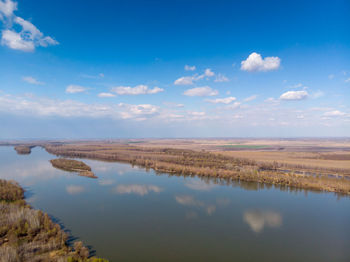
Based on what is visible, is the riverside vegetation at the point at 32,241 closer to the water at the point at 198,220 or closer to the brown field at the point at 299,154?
the water at the point at 198,220

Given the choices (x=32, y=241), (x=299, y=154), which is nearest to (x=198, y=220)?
(x=32, y=241)

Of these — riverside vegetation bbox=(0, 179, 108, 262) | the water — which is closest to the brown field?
the water

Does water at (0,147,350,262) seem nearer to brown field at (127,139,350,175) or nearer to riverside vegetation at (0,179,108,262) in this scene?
riverside vegetation at (0,179,108,262)

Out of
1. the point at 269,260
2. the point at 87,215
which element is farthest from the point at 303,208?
the point at 87,215

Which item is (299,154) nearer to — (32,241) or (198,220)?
(198,220)

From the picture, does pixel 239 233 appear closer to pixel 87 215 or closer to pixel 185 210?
pixel 185 210
